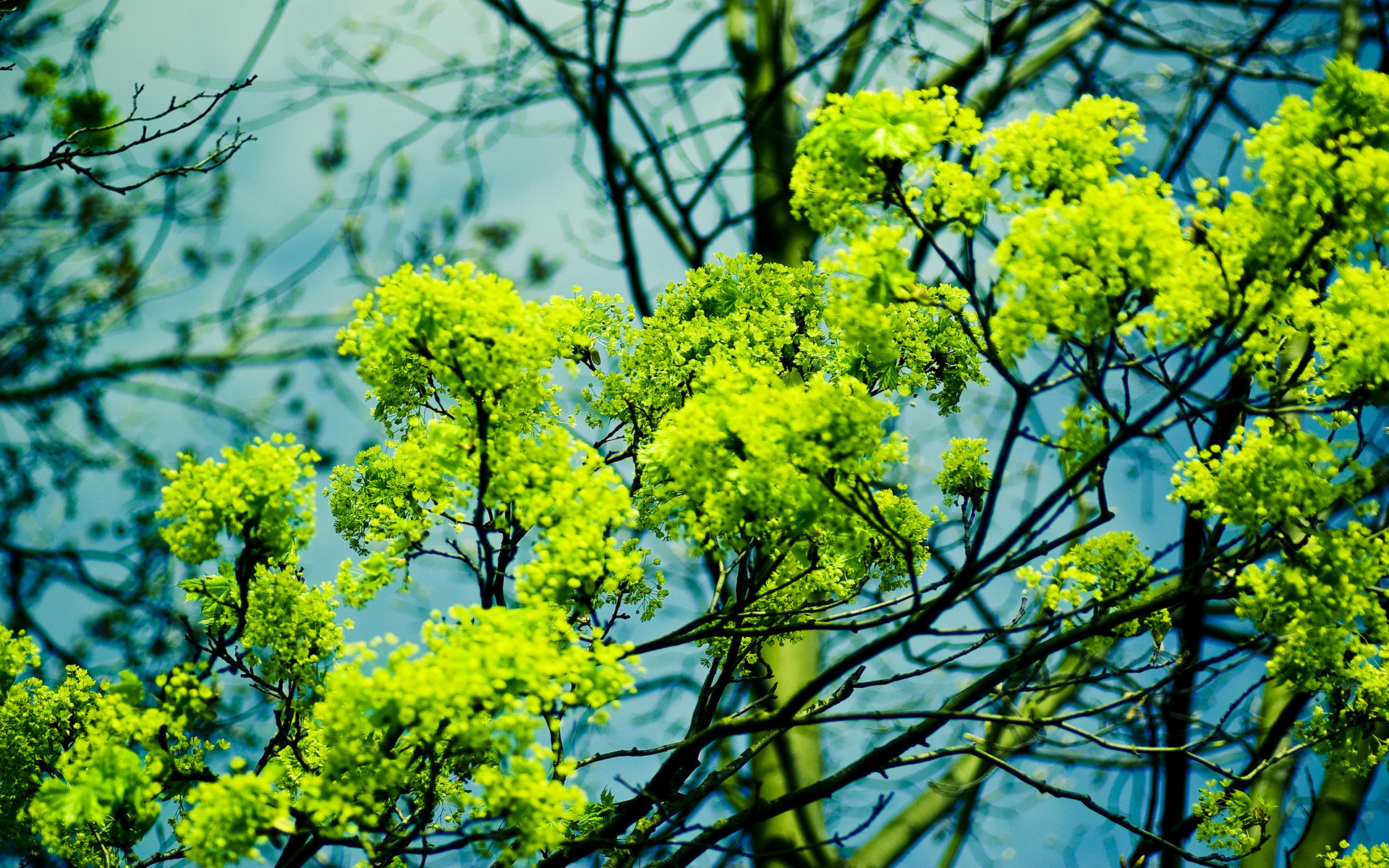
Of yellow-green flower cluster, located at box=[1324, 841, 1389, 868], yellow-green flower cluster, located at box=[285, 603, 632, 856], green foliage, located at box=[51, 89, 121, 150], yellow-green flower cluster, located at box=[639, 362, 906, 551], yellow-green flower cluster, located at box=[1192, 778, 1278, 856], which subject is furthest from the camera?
green foliage, located at box=[51, 89, 121, 150]

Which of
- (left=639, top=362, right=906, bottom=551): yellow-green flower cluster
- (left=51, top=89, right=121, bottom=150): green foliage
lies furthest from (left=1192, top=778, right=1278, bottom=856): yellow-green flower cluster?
(left=51, top=89, right=121, bottom=150): green foliage

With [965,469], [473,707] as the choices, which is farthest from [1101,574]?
[473,707]

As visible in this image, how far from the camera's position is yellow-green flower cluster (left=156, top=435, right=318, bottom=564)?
281cm

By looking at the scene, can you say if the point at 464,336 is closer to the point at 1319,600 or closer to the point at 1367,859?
the point at 1319,600

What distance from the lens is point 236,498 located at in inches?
112

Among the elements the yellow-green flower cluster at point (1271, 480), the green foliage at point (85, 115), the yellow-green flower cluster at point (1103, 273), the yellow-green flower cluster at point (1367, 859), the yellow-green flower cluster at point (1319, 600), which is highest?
the green foliage at point (85, 115)

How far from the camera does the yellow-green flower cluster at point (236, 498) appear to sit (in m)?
2.81

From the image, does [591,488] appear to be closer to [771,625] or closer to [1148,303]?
[771,625]

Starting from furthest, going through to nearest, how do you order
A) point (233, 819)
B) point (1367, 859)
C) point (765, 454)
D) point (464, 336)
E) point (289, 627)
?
point (1367, 859)
point (289, 627)
point (464, 336)
point (765, 454)
point (233, 819)

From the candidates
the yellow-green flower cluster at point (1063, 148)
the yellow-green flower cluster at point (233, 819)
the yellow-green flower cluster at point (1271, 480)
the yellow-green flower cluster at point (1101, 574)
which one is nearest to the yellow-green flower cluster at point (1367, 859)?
the yellow-green flower cluster at point (1101, 574)

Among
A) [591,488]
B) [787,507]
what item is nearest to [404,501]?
[591,488]

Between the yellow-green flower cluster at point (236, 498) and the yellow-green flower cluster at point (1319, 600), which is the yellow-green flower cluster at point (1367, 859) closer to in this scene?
the yellow-green flower cluster at point (1319, 600)

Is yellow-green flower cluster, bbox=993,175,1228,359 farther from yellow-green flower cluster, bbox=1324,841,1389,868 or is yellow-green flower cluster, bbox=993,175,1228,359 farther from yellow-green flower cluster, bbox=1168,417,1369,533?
yellow-green flower cluster, bbox=1324,841,1389,868

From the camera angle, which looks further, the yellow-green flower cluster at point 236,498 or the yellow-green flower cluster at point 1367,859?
the yellow-green flower cluster at point 1367,859
